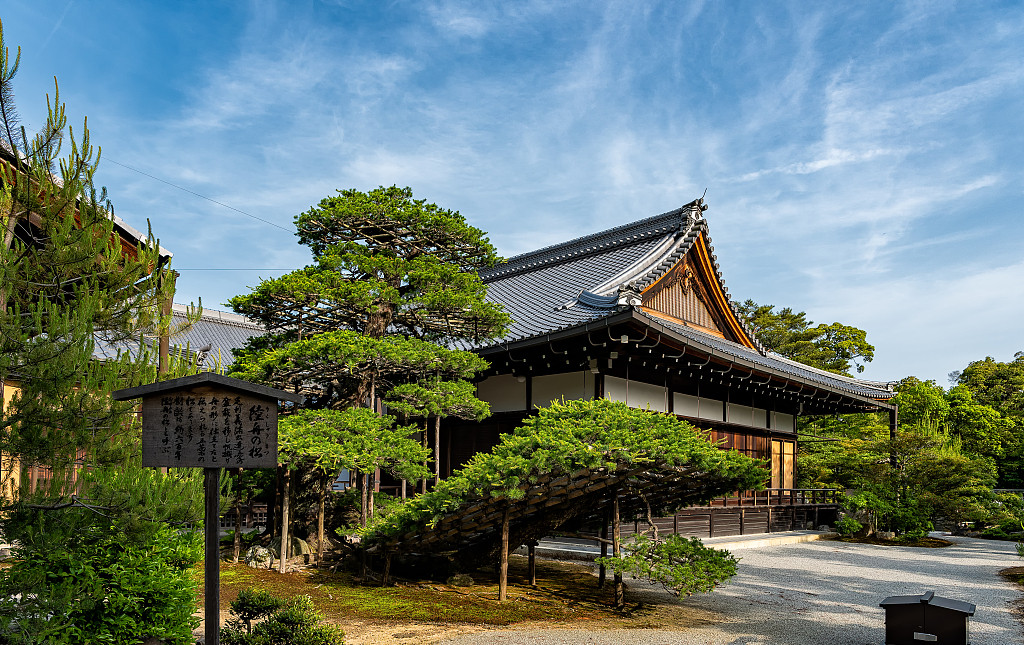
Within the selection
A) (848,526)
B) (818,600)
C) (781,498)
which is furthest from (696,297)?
(818,600)

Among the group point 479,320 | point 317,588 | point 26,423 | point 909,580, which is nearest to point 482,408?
point 479,320

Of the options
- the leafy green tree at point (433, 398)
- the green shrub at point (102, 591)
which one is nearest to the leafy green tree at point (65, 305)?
the green shrub at point (102, 591)

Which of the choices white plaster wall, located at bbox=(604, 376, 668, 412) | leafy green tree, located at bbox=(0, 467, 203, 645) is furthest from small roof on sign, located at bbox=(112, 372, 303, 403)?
white plaster wall, located at bbox=(604, 376, 668, 412)

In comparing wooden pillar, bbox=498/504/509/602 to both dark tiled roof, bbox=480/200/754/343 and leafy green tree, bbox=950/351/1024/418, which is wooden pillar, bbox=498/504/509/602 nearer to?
dark tiled roof, bbox=480/200/754/343

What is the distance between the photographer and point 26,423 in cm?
485

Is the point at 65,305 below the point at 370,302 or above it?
below

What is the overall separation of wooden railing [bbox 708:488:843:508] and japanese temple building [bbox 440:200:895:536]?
0.21ft

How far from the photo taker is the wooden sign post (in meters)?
5.24

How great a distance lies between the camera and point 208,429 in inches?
219

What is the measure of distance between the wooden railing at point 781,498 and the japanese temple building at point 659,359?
0.21ft

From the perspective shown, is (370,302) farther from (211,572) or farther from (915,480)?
(915,480)

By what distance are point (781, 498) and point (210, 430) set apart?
18.1 m

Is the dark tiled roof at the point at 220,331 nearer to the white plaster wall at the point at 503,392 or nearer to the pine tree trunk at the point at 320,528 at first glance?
the white plaster wall at the point at 503,392

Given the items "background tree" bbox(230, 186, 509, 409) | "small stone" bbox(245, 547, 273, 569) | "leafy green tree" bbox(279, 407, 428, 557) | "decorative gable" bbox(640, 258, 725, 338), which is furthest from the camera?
"decorative gable" bbox(640, 258, 725, 338)
